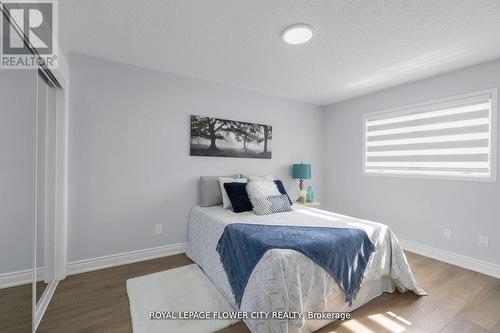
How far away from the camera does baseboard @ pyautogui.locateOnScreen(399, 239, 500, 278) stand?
250 centimetres

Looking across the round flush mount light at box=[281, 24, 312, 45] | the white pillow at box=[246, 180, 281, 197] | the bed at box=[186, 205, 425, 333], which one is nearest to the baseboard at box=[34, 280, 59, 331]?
the bed at box=[186, 205, 425, 333]

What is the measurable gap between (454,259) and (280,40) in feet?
10.9

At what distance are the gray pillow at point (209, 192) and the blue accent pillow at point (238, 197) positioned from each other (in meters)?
0.23

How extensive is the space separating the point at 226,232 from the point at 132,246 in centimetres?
140

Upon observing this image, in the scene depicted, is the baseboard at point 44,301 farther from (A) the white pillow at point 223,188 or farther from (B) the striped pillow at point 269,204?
(B) the striped pillow at point 269,204

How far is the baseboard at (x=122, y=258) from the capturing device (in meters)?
2.43

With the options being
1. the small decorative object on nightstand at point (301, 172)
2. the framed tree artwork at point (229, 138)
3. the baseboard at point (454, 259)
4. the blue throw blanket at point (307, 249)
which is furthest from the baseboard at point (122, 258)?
the baseboard at point (454, 259)

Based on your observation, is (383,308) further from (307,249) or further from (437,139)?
(437,139)

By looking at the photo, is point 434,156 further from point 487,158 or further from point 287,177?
point 287,177

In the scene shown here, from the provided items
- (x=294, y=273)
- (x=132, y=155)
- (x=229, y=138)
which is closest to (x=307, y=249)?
(x=294, y=273)

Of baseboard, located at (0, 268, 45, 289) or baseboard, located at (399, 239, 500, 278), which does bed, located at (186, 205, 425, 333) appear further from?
baseboard, located at (0, 268, 45, 289)

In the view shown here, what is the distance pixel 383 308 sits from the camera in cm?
192

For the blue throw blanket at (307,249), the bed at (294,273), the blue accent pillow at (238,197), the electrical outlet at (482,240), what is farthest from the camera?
the blue accent pillow at (238,197)

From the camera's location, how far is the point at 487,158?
2580 millimetres
